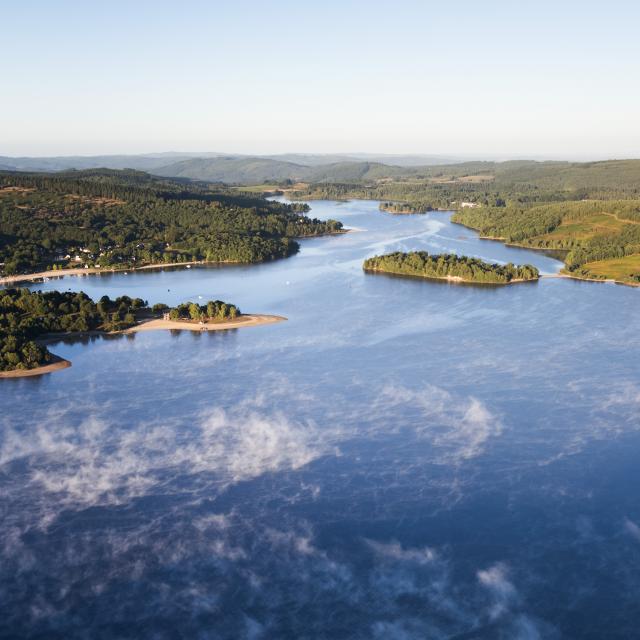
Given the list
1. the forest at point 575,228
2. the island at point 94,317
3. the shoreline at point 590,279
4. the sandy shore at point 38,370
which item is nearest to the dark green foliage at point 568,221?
the forest at point 575,228

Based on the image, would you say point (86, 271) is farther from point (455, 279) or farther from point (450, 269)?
point (455, 279)

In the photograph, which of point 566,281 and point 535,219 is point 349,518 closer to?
point 566,281

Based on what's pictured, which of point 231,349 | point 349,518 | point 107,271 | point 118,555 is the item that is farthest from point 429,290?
point 118,555

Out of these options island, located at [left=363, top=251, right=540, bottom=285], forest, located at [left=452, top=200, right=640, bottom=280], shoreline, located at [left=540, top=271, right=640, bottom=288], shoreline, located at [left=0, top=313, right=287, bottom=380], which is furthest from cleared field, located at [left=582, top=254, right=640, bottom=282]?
shoreline, located at [left=0, top=313, right=287, bottom=380]

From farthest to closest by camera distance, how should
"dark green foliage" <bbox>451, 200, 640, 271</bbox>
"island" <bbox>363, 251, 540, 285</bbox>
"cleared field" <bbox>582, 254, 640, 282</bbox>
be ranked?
"dark green foliage" <bbox>451, 200, 640, 271</bbox>
"cleared field" <bbox>582, 254, 640, 282</bbox>
"island" <bbox>363, 251, 540, 285</bbox>

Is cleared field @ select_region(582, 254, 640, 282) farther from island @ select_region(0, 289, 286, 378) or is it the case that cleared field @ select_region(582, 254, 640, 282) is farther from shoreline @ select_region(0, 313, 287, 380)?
island @ select_region(0, 289, 286, 378)

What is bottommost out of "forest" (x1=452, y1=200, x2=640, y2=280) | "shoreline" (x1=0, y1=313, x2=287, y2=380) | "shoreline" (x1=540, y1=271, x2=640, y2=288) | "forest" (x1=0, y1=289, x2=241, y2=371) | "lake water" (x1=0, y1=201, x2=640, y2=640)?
"lake water" (x1=0, y1=201, x2=640, y2=640)
